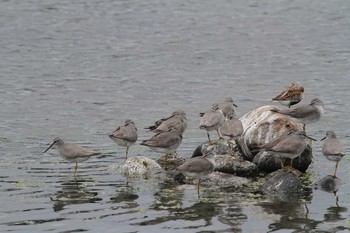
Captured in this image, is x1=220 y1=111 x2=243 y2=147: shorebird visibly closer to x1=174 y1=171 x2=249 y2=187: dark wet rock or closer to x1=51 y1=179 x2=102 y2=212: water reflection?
x1=174 y1=171 x2=249 y2=187: dark wet rock

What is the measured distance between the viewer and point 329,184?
15055 millimetres

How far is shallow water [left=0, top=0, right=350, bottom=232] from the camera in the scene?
43.9 ft

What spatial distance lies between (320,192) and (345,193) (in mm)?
457

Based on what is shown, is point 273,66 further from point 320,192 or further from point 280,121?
point 320,192

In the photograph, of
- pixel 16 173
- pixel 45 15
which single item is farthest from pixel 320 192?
pixel 45 15

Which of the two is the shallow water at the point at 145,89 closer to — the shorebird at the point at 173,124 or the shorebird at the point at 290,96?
the shorebird at the point at 173,124

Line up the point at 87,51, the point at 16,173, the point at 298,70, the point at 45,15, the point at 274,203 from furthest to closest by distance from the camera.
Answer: the point at 45,15
the point at 87,51
the point at 298,70
the point at 16,173
the point at 274,203

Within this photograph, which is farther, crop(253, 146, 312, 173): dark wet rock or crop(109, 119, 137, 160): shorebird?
crop(109, 119, 137, 160): shorebird

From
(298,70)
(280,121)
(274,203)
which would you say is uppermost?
(298,70)

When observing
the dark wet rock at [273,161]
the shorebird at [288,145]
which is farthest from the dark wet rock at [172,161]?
the shorebird at [288,145]

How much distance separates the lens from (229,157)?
16.1 m

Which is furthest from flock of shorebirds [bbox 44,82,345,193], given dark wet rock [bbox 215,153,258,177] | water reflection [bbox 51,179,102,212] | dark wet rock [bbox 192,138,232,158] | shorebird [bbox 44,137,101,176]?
water reflection [bbox 51,179,102,212]

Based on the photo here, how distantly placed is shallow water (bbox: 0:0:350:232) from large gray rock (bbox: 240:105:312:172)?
1.44ft

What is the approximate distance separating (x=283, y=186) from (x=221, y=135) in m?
2.25
